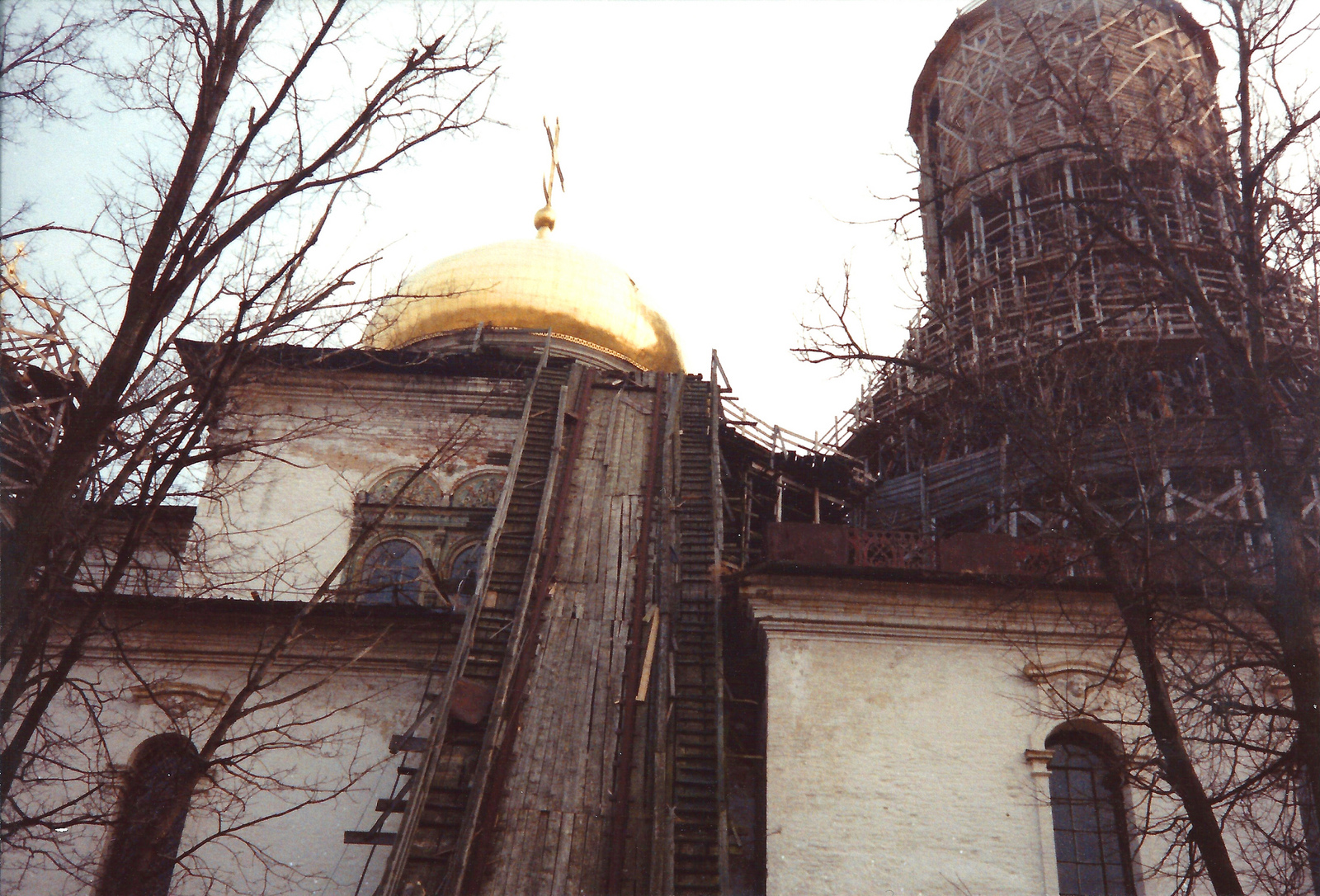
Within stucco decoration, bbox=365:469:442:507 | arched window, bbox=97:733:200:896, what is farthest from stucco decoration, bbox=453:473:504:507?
arched window, bbox=97:733:200:896

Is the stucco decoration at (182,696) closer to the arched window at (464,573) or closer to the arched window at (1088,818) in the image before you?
the arched window at (464,573)

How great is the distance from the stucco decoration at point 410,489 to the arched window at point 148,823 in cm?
489

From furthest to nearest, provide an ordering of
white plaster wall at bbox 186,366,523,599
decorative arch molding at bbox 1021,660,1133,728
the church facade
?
white plaster wall at bbox 186,366,523,599, decorative arch molding at bbox 1021,660,1133,728, the church facade

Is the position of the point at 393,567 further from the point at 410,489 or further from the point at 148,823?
the point at 148,823

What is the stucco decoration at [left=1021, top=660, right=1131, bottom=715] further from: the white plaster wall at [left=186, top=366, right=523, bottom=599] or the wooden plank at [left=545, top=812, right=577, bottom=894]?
the white plaster wall at [left=186, top=366, right=523, bottom=599]

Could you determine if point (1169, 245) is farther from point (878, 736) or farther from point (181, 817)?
point (181, 817)

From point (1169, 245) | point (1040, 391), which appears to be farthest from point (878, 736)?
point (1169, 245)

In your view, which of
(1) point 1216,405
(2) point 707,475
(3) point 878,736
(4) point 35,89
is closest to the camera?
(4) point 35,89

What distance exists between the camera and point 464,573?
50.0ft

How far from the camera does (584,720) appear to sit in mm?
10391

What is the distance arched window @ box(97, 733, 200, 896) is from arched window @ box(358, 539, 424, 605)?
345 cm

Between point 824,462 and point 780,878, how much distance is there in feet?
35.3

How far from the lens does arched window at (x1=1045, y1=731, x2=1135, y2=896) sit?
436 inches

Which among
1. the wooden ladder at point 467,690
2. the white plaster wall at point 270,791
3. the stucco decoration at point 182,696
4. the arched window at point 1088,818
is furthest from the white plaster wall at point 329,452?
the arched window at point 1088,818
